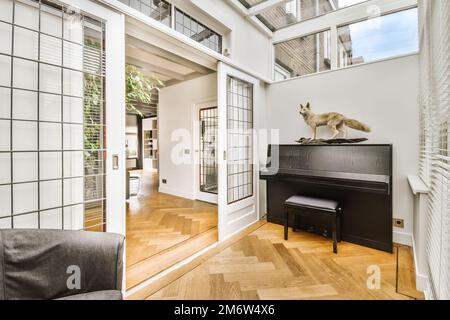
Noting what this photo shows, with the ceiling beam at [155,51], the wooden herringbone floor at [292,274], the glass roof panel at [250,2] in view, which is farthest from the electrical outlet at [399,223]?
the ceiling beam at [155,51]

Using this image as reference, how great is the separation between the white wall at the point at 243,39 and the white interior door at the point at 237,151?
27 cm

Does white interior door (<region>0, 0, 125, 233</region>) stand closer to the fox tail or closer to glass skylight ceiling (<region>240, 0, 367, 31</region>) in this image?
glass skylight ceiling (<region>240, 0, 367, 31</region>)

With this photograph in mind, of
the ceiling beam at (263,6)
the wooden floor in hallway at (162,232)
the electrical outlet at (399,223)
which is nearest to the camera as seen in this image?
the wooden floor in hallway at (162,232)

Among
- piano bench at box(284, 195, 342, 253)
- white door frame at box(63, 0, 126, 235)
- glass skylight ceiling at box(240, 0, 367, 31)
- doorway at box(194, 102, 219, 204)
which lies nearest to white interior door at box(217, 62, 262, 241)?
piano bench at box(284, 195, 342, 253)

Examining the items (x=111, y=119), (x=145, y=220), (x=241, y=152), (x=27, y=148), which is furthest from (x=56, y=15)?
(x=145, y=220)

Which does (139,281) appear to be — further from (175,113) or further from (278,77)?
(175,113)

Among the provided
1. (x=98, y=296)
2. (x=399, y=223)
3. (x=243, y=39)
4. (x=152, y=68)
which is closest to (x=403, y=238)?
(x=399, y=223)

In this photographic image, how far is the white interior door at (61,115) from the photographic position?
1.13 metres

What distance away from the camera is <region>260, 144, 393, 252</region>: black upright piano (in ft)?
7.27

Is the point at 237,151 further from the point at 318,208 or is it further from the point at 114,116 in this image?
the point at 114,116

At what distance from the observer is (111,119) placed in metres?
1.50

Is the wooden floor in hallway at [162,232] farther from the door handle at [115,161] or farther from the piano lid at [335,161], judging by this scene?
the piano lid at [335,161]

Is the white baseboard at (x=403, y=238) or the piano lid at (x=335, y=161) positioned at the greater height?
the piano lid at (x=335, y=161)

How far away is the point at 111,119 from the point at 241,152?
1835mm
